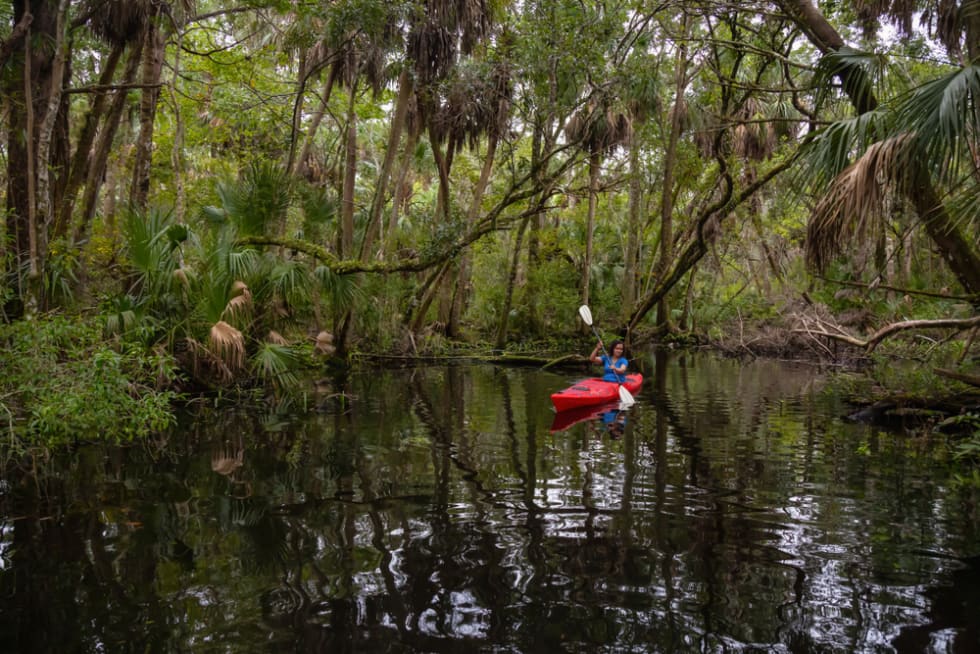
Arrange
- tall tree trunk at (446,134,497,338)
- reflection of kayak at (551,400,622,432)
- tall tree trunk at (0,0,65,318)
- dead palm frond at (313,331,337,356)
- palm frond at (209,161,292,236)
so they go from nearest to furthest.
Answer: tall tree trunk at (0,0,65,318) → reflection of kayak at (551,400,622,432) → palm frond at (209,161,292,236) → dead palm frond at (313,331,337,356) → tall tree trunk at (446,134,497,338)

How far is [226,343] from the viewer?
1000 centimetres

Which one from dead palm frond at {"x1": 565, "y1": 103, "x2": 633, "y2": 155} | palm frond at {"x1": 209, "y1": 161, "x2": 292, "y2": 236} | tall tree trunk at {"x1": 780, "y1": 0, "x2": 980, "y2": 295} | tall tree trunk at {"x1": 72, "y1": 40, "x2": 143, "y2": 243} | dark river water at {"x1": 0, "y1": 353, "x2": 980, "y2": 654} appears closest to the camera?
dark river water at {"x1": 0, "y1": 353, "x2": 980, "y2": 654}

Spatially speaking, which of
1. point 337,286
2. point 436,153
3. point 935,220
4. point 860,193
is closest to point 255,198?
point 337,286

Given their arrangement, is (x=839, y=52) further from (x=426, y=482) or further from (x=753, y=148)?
(x=753, y=148)

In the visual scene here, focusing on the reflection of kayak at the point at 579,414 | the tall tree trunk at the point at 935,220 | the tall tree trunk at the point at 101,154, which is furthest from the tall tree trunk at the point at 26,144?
the tall tree trunk at the point at 935,220

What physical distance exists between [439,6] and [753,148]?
12403mm

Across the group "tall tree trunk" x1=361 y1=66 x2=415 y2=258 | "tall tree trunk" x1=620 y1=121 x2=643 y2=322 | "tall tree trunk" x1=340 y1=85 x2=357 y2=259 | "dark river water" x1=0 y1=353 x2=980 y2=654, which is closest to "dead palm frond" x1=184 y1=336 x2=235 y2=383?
"dark river water" x1=0 y1=353 x2=980 y2=654

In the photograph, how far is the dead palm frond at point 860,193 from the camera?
19.1 ft

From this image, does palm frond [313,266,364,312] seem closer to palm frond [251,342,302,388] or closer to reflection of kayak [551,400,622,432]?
palm frond [251,342,302,388]

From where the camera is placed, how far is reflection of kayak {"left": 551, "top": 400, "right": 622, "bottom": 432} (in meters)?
10.2

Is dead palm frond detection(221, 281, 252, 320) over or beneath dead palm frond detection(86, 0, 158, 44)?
beneath

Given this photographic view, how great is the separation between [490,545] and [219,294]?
23.4 ft

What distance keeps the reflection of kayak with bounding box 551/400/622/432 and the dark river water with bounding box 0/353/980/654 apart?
1.10 meters

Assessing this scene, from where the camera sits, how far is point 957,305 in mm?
13562
